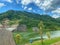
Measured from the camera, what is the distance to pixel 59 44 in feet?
227

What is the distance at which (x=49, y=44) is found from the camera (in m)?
74.5

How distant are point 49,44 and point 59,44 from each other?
6030mm

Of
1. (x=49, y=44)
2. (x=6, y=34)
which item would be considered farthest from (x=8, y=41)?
(x=49, y=44)

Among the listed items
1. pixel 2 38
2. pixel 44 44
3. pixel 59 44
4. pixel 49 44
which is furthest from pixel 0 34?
pixel 44 44

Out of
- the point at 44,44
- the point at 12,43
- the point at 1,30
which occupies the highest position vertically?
the point at 1,30

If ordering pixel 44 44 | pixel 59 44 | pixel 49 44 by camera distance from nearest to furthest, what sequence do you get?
pixel 59 44 → pixel 49 44 → pixel 44 44

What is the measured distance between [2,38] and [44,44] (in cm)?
7391

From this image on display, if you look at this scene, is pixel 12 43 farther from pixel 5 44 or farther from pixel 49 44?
pixel 49 44

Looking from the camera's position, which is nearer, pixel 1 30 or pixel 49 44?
pixel 1 30

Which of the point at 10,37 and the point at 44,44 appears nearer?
the point at 10,37

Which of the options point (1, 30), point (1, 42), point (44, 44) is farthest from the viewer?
point (44, 44)

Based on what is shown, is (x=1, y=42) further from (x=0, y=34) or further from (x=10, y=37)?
(x=10, y=37)

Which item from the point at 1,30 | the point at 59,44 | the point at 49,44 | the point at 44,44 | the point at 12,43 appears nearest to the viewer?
the point at 1,30

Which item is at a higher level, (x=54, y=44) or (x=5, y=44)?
(x=5, y=44)
